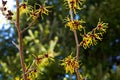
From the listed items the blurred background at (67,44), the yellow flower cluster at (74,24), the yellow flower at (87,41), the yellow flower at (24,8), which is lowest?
the blurred background at (67,44)

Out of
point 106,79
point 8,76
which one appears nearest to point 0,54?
point 8,76

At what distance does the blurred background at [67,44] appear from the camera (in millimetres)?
6359

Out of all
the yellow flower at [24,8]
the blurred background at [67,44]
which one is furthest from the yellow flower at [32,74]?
the blurred background at [67,44]

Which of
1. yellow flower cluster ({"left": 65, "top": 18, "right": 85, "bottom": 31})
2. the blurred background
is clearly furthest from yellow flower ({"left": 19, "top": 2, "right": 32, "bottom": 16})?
the blurred background

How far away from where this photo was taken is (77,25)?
1.41 m

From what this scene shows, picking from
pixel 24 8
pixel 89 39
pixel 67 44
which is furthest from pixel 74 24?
pixel 67 44

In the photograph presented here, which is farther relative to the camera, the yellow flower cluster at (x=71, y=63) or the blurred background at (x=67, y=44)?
the blurred background at (x=67, y=44)

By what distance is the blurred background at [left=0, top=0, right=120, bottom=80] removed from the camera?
20.9 ft

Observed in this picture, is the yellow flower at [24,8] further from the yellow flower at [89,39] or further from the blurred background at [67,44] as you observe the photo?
the blurred background at [67,44]

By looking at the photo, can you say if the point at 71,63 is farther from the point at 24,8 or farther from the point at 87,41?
the point at 24,8

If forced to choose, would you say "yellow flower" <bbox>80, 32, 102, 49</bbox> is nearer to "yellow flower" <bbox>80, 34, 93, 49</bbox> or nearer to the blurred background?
"yellow flower" <bbox>80, 34, 93, 49</bbox>

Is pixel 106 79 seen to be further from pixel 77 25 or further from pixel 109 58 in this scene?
pixel 77 25

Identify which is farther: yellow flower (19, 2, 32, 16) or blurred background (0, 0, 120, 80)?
blurred background (0, 0, 120, 80)

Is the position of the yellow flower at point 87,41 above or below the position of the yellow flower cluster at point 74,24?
below
